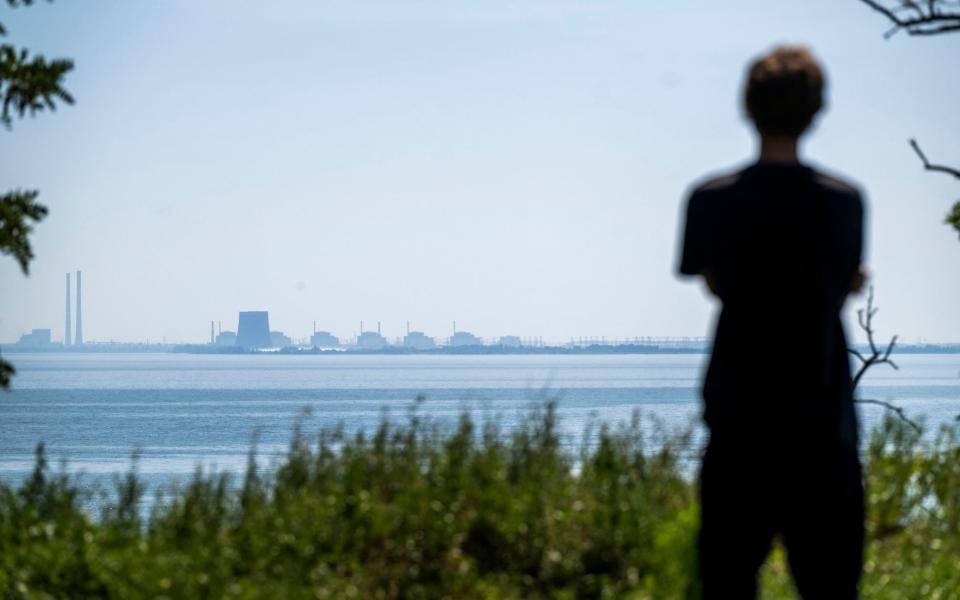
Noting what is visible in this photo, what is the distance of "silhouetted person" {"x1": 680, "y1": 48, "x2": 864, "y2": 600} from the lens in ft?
13.2

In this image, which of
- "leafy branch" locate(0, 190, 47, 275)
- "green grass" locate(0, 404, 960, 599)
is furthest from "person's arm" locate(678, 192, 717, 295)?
"leafy branch" locate(0, 190, 47, 275)

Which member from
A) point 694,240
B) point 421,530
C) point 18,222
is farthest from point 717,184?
point 18,222

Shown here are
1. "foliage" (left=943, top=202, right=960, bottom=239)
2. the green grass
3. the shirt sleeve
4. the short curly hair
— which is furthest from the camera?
"foliage" (left=943, top=202, right=960, bottom=239)

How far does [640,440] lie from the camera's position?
7.89m

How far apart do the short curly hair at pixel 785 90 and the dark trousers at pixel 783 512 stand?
103 centimetres

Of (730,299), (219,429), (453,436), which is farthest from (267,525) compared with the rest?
(219,429)

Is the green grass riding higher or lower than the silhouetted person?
lower

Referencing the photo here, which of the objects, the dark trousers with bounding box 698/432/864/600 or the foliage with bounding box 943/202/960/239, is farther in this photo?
the foliage with bounding box 943/202/960/239

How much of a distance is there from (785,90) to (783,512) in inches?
54.5

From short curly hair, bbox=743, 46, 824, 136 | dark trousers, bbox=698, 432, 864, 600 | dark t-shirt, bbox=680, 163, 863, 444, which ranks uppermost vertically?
short curly hair, bbox=743, 46, 824, 136

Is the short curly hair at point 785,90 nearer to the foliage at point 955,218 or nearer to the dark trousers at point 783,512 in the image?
the dark trousers at point 783,512

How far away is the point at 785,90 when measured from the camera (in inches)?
157

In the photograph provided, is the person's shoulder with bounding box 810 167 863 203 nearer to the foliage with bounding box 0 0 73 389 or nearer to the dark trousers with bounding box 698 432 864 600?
the dark trousers with bounding box 698 432 864 600

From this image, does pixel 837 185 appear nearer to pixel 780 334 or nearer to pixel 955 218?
pixel 780 334
